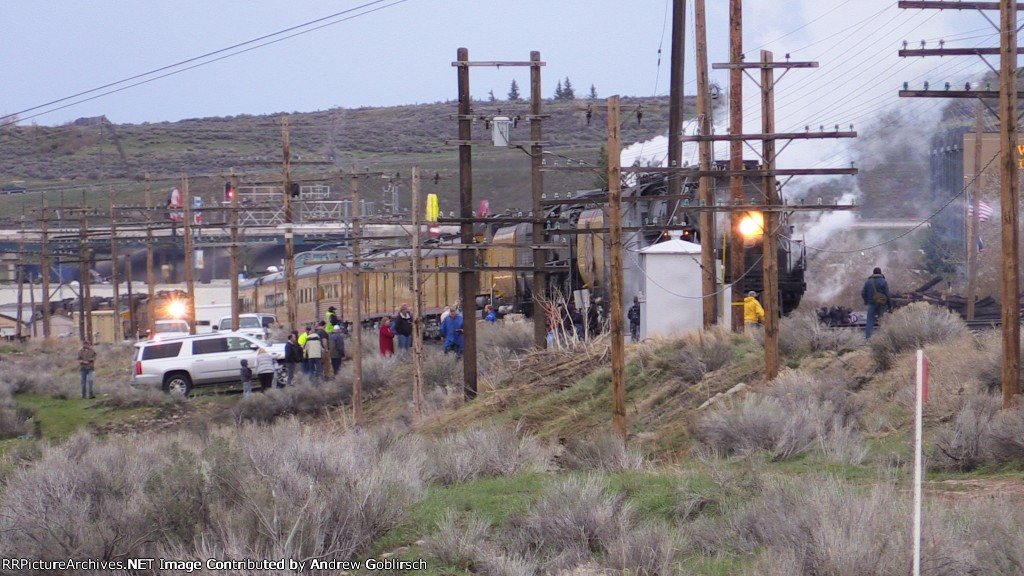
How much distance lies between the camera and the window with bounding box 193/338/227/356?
122 feet

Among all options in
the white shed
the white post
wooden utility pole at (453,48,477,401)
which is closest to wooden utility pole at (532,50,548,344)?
wooden utility pole at (453,48,477,401)

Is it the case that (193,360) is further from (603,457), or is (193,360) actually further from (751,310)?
Answer: (603,457)

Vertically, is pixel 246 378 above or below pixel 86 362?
below

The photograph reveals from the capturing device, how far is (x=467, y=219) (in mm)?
25141

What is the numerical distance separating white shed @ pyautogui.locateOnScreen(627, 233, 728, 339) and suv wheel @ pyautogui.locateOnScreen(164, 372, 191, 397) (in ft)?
51.8

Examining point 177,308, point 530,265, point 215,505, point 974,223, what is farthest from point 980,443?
point 177,308

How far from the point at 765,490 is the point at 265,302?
50.8 m

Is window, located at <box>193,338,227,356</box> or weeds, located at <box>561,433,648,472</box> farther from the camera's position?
window, located at <box>193,338,227,356</box>

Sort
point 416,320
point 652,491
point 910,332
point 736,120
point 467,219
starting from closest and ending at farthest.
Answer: point 652,491, point 910,332, point 736,120, point 467,219, point 416,320

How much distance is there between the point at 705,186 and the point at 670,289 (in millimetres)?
3446

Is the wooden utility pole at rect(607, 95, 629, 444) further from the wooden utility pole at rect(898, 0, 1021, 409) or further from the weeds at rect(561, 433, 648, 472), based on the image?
the wooden utility pole at rect(898, 0, 1021, 409)

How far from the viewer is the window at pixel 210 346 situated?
37125 mm

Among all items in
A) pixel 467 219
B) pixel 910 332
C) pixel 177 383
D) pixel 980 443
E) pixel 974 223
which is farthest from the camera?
pixel 974 223

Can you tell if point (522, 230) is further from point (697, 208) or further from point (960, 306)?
point (697, 208)
